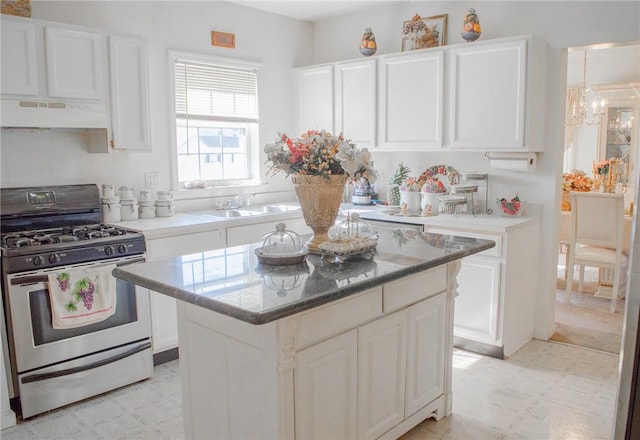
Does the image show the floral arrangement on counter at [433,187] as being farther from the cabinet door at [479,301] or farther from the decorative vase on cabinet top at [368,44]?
the decorative vase on cabinet top at [368,44]

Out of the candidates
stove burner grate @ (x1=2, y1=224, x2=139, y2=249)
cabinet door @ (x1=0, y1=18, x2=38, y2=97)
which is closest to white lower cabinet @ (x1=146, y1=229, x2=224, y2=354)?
stove burner grate @ (x1=2, y1=224, x2=139, y2=249)

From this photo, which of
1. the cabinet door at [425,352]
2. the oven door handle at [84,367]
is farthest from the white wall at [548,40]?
the oven door handle at [84,367]

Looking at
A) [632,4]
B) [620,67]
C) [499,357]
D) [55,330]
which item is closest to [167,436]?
[55,330]

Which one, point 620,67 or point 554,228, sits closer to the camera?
point 554,228

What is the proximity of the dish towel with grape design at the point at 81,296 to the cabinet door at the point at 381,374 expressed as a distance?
1.67 m

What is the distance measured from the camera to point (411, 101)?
430 centimetres

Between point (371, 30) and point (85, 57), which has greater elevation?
point (371, 30)

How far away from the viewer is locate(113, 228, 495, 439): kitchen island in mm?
1885

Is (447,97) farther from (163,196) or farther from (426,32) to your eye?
(163,196)

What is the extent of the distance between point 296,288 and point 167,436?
55.1 inches

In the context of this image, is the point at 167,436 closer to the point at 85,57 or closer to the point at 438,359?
the point at 438,359

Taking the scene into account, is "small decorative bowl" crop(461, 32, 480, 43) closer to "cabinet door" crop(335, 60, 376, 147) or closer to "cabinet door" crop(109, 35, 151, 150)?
"cabinet door" crop(335, 60, 376, 147)

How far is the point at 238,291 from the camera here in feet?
6.21

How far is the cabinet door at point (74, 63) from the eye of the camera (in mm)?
3160
